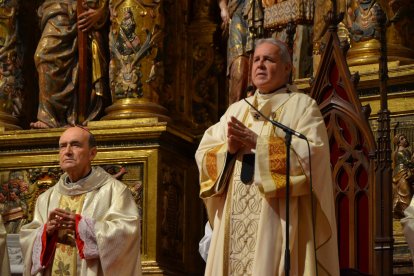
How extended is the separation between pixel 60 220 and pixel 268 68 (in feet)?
5.53

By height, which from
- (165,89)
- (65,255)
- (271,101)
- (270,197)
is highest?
(165,89)

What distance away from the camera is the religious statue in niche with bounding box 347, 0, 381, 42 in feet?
28.3

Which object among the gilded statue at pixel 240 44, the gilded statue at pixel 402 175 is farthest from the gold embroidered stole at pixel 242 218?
the gilded statue at pixel 240 44

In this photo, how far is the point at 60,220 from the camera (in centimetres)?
686

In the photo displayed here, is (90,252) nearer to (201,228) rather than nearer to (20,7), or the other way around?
(201,228)

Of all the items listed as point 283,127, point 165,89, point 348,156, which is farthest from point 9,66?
point 283,127

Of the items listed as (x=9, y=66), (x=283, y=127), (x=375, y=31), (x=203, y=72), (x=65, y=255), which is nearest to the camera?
(x=283, y=127)

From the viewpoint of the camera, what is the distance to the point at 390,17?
343 inches

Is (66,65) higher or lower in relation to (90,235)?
higher

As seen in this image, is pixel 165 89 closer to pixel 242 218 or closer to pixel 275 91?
pixel 275 91

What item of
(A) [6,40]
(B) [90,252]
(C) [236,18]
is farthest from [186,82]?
(B) [90,252]

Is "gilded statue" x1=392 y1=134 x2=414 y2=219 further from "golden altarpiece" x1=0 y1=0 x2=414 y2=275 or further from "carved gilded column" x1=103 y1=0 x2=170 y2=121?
"carved gilded column" x1=103 y1=0 x2=170 y2=121

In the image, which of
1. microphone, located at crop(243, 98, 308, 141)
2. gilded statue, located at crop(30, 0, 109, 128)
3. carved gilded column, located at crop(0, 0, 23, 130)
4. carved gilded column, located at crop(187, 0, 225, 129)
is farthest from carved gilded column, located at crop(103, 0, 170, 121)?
microphone, located at crop(243, 98, 308, 141)

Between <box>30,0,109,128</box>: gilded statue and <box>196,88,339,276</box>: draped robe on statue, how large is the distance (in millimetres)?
3997
